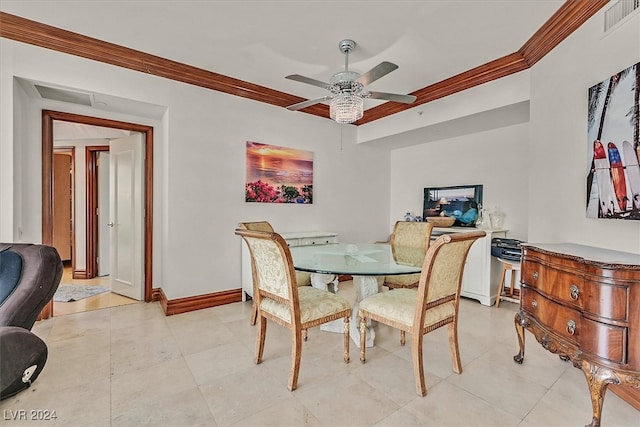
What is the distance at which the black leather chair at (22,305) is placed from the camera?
1343 millimetres

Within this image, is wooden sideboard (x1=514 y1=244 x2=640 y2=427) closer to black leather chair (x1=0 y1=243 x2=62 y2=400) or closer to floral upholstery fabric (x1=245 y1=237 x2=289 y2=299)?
floral upholstery fabric (x1=245 y1=237 x2=289 y2=299)

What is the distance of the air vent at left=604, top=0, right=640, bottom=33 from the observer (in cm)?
181

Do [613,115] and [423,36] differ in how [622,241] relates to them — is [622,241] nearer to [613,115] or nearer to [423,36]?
[613,115]

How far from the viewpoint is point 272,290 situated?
2.09 meters

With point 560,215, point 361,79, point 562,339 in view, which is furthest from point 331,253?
point 560,215

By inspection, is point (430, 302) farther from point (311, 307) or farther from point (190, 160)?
point (190, 160)

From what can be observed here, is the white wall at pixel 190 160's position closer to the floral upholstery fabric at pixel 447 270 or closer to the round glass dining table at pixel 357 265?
the round glass dining table at pixel 357 265

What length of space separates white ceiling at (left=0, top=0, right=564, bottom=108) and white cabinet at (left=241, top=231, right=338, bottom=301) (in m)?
1.91

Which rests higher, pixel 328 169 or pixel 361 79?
pixel 361 79

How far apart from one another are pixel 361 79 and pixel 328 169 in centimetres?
218

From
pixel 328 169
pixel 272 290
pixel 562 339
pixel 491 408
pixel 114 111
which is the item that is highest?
pixel 114 111

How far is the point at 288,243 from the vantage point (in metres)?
3.77

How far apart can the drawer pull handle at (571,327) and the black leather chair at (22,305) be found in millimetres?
2703

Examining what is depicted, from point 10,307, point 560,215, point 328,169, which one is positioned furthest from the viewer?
point 328,169
